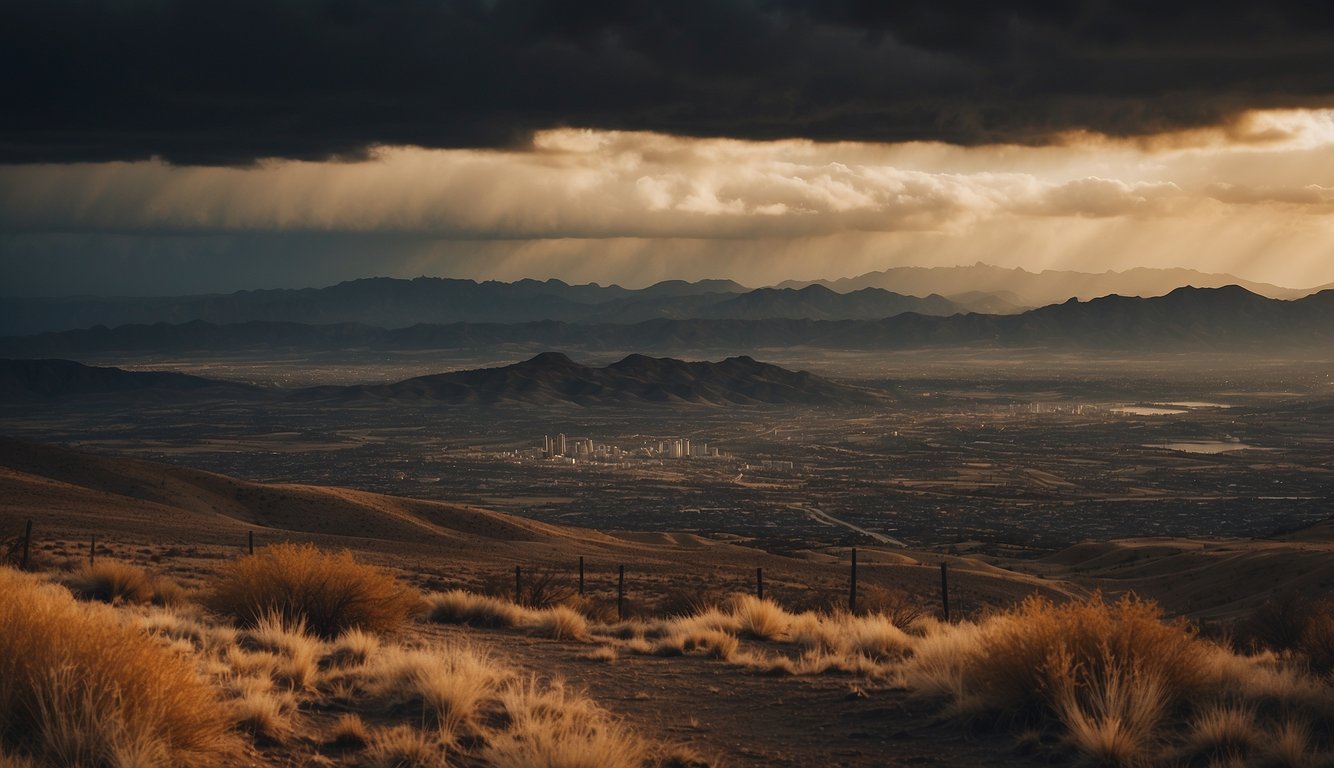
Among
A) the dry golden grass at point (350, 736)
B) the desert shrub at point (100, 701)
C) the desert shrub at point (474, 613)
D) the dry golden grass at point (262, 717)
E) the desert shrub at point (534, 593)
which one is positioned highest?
the desert shrub at point (100, 701)

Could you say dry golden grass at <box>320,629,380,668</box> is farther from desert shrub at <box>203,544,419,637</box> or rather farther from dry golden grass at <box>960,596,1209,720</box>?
dry golden grass at <box>960,596,1209,720</box>

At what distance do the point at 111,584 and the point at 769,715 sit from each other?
14636 millimetres

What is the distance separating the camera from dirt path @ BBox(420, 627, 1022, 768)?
37.3 ft

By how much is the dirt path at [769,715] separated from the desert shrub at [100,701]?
4.22m

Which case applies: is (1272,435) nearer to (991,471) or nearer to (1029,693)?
(991,471)

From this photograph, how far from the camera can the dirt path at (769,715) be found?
11.4m

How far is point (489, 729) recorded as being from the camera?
37.6ft

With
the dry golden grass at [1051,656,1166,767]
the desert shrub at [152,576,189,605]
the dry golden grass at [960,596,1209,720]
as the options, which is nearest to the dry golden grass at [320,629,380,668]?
the dry golden grass at [960,596,1209,720]

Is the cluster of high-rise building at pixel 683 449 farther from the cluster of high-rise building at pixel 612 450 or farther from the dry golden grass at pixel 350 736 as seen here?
the dry golden grass at pixel 350 736

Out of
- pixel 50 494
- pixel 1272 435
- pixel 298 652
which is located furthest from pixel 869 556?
pixel 1272 435

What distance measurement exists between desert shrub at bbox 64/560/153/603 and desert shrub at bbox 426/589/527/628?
539cm

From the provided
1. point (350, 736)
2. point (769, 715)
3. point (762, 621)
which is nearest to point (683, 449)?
point (762, 621)

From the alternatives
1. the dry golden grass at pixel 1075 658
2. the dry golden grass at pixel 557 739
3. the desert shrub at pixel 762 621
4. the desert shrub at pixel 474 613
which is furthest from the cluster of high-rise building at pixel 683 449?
the dry golden grass at pixel 557 739

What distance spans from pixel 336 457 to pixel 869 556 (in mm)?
89161
